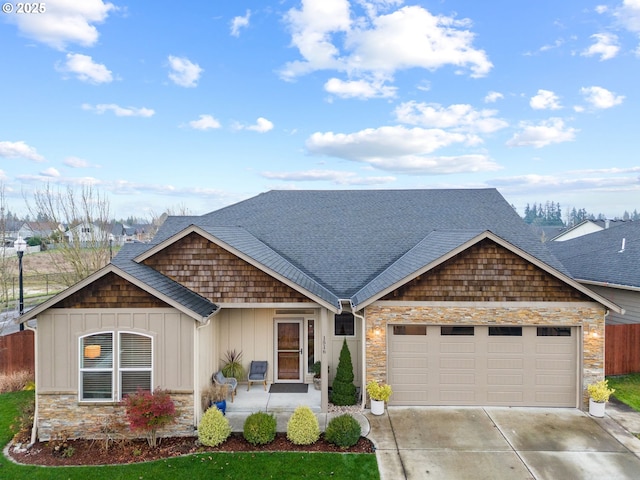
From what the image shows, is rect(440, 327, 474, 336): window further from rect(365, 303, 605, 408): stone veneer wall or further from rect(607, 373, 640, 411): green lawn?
rect(607, 373, 640, 411): green lawn

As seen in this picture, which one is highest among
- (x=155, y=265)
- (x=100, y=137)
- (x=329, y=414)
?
(x=100, y=137)

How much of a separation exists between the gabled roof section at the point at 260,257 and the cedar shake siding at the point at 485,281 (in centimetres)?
212

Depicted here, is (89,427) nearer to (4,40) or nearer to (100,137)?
(4,40)

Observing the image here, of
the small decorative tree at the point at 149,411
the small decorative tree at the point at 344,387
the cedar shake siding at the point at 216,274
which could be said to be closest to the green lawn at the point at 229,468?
the small decorative tree at the point at 149,411

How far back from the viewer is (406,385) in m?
10.8

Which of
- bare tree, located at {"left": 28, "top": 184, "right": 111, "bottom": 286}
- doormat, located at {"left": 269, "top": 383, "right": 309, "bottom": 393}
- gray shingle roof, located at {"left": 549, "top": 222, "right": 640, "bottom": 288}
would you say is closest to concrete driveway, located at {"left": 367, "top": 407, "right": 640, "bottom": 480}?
doormat, located at {"left": 269, "top": 383, "right": 309, "bottom": 393}

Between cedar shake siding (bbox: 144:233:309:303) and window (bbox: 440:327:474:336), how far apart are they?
416 cm

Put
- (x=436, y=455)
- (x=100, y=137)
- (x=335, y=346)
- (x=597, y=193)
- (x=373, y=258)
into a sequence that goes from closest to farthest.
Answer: (x=436, y=455)
(x=335, y=346)
(x=373, y=258)
(x=100, y=137)
(x=597, y=193)

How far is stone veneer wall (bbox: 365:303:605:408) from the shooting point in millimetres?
10359

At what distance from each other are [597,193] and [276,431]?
44495 mm

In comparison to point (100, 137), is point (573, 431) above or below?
below

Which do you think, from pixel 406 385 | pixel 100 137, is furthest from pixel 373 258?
A: pixel 100 137

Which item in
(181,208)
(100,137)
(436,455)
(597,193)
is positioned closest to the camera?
(436,455)

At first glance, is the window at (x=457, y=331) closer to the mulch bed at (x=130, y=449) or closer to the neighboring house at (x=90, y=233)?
the mulch bed at (x=130, y=449)
